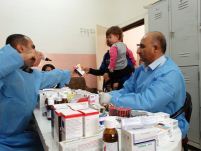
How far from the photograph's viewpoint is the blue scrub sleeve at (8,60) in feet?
3.61

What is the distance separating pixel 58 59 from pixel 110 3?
73.6 inches

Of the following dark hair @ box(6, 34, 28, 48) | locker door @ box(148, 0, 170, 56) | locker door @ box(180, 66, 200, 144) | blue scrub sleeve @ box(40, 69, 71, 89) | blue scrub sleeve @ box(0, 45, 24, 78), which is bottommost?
locker door @ box(180, 66, 200, 144)

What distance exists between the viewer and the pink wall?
4.92 m

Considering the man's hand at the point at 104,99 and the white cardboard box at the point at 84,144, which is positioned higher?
the man's hand at the point at 104,99

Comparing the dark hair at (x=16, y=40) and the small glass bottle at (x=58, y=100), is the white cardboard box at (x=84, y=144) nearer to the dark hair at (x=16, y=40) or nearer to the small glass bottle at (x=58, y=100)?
the small glass bottle at (x=58, y=100)

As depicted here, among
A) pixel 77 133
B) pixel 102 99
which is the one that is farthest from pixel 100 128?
pixel 102 99

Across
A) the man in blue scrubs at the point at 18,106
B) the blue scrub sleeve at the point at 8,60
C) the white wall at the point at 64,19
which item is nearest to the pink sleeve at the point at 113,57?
the white wall at the point at 64,19

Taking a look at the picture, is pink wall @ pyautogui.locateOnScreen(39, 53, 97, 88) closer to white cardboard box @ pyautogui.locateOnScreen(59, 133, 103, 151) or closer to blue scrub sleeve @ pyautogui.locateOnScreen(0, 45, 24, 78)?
blue scrub sleeve @ pyautogui.locateOnScreen(0, 45, 24, 78)

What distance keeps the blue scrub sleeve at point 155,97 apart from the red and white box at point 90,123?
2.02 ft

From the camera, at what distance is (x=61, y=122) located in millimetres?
857

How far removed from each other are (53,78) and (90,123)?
1370 millimetres

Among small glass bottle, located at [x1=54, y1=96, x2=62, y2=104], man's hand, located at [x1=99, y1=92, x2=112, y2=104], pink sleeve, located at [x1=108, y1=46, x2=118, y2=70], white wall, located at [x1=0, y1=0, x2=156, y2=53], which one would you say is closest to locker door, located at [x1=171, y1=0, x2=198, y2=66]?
pink sleeve, located at [x1=108, y1=46, x2=118, y2=70]

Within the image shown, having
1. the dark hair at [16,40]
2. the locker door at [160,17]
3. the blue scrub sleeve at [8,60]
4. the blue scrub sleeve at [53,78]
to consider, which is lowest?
the blue scrub sleeve at [53,78]

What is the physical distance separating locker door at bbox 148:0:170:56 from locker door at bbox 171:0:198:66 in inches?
4.5
